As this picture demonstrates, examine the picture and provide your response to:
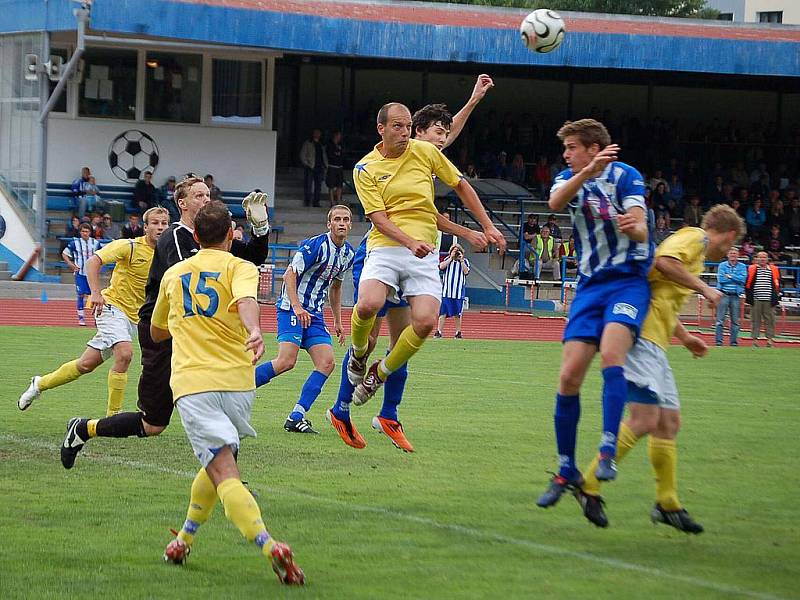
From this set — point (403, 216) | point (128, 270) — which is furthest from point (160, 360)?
point (128, 270)

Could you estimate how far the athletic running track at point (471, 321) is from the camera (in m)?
23.2

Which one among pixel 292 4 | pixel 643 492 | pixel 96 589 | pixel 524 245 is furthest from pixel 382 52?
pixel 96 589

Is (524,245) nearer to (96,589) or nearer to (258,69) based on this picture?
(258,69)

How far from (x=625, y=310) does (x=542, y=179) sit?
30.3 m

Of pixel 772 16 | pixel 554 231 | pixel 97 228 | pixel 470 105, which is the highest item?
pixel 772 16

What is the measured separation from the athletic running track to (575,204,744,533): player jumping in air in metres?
14.8

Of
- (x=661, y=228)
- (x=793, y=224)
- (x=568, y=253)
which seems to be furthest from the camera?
(x=793, y=224)

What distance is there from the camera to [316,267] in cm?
1071

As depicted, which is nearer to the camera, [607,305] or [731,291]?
[607,305]

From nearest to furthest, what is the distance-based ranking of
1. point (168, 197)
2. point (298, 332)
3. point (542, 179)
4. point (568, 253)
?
point (298, 332)
point (168, 197)
point (568, 253)
point (542, 179)

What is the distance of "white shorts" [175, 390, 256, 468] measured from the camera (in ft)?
18.6

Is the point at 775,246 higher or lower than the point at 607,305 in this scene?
lower

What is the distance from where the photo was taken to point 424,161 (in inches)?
352

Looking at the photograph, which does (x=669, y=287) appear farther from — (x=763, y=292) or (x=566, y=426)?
(x=763, y=292)
